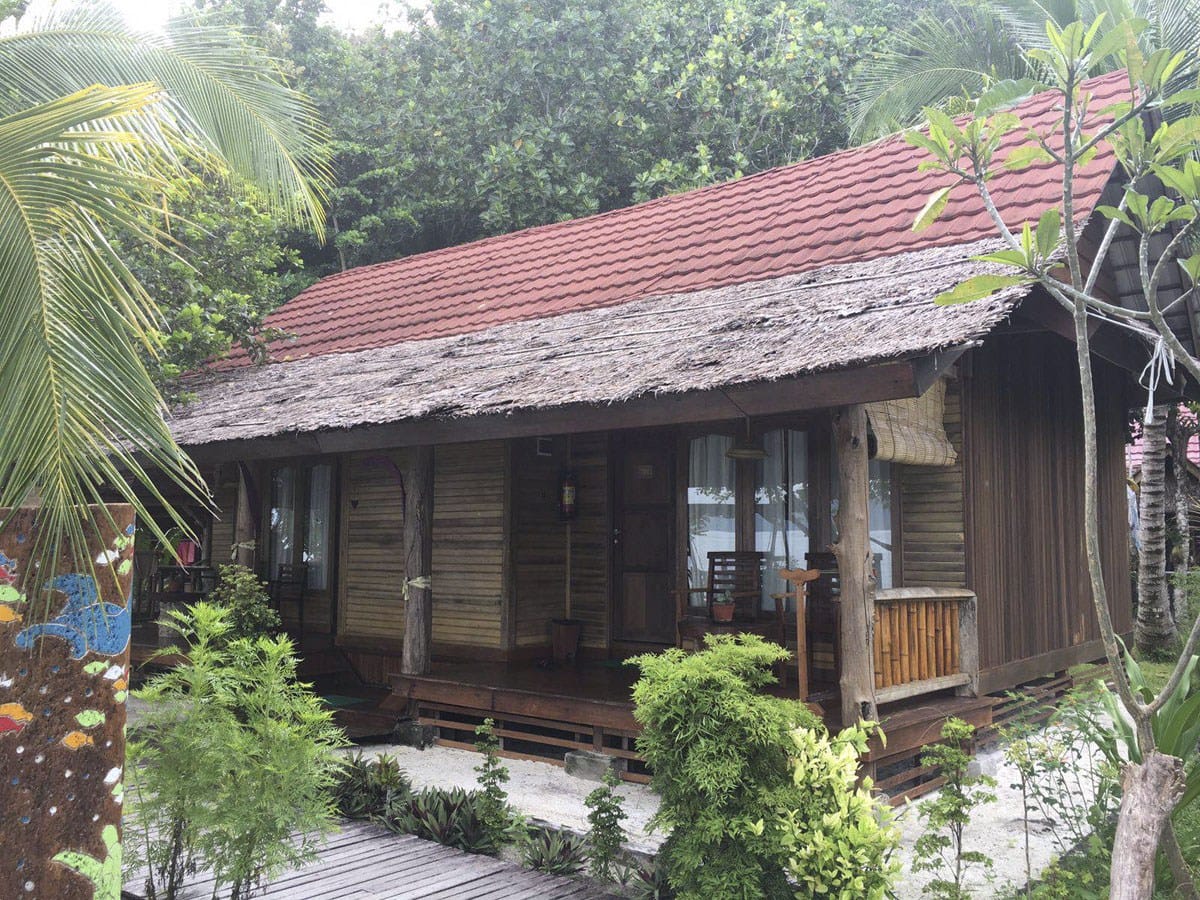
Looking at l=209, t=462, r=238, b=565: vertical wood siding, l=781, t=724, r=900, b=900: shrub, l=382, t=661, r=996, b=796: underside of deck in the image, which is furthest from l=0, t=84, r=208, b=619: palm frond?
l=209, t=462, r=238, b=565: vertical wood siding

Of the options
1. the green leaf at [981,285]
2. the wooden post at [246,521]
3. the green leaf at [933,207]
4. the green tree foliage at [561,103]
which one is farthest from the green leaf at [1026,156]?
the green tree foliage at [561,103]

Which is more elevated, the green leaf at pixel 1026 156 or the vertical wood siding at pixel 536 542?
the green leaf at pixel 1026 156

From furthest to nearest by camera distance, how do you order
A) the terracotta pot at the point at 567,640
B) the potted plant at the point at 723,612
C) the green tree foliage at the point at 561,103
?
the green tree foliage at the point at 561,103 → the terracotta pot at the point at 567,640 → the potted plant at the point at 723,612

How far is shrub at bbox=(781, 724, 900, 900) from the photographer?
3.75m

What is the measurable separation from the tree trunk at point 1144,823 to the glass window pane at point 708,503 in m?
5.06

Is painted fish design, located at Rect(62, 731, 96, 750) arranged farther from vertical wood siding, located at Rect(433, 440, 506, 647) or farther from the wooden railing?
vertical wood siding, located at Rect(433, 440, 506, 647)

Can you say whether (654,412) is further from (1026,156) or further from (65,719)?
(65,719)

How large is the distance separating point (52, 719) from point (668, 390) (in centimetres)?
320

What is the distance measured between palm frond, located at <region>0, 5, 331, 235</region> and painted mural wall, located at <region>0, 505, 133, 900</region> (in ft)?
9.60

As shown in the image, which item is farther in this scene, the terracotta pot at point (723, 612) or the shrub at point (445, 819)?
the terracotta pot at point (723, 612)

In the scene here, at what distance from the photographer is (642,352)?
6.47 meters

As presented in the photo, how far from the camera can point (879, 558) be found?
729 cm

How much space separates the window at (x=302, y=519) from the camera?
1117cm

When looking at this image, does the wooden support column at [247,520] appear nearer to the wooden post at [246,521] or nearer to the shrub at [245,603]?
Answer: the wooden post at [246,521]
